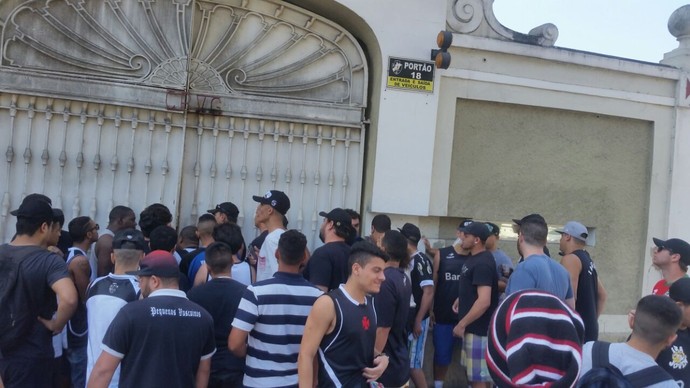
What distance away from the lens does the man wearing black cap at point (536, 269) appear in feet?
15.4

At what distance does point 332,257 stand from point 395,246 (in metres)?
0.50

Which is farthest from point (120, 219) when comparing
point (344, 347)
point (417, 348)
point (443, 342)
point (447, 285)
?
point (443, 342)

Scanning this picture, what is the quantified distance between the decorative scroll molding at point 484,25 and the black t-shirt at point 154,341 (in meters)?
4.97

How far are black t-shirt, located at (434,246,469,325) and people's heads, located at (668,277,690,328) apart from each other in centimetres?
239

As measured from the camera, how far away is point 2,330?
4.02 metres

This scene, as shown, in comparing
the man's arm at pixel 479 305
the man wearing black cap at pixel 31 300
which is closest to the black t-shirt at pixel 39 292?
the man wearing black cap at pixel 31 300

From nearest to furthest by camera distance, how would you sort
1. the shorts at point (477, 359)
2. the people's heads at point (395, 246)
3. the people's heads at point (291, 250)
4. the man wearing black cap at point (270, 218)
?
1. the people's heads at point (291, 250)
2. the people's heads at point (395, 246)
3. the man wearing black cap at point (270, 218)
4. the shorts at point (477, 359)

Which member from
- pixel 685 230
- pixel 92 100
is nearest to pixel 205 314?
pixel 92 100

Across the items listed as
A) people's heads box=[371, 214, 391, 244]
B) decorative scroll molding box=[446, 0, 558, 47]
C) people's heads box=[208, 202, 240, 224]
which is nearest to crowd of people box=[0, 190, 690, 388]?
people's heads box=[208, 202, 240, 224]

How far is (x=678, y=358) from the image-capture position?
3.85m

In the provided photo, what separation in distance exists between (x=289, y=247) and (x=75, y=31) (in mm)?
3864

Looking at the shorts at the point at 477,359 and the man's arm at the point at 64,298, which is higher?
the man's arm at the point at 64,298

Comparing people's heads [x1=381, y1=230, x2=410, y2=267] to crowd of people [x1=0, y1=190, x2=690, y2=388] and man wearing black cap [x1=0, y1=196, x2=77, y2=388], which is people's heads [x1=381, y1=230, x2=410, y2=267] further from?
man wearing black cap [x1=0, y1=196, x2=77, y2=388]

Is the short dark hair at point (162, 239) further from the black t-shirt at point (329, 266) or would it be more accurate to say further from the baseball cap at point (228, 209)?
the baseball cap at point (228, 209)
